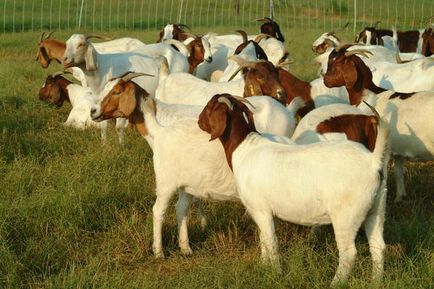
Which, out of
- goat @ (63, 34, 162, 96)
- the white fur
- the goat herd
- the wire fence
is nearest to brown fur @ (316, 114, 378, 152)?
the goat herd

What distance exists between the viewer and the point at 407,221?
19.3 feet

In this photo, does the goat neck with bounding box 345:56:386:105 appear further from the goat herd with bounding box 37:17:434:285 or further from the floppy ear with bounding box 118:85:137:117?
the floppy ear with bounding box 118:85:137:117

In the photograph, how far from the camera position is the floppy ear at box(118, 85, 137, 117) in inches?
238

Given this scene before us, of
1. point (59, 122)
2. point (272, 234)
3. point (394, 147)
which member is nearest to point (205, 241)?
point (272, 234)

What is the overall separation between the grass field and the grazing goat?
251 mm

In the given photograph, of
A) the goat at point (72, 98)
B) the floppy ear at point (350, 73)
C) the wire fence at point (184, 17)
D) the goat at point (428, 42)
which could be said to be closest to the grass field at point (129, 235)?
the floppy ear at point (350, 73)

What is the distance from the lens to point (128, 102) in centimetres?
605

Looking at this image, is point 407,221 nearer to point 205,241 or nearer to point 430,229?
point 430,229

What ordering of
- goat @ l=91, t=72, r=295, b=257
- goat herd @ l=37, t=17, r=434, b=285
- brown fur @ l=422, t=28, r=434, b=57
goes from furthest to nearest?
brown fur @ l=422, t=28, r=434, b=57, goat @ l=91, t=72, r=295, b=257, goat herd @ l=37, t=17, r=434, b=285

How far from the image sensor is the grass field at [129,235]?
15.4 feet

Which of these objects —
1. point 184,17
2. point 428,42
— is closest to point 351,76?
point 428,42

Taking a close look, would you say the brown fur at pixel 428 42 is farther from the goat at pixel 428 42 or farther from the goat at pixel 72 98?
the goat at pixel 72 98

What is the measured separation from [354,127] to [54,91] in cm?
648

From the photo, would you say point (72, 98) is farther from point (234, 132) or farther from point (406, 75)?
point (234, 132)
